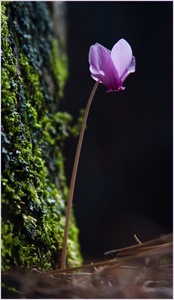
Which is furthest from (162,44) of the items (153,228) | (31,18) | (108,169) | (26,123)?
(26,123)

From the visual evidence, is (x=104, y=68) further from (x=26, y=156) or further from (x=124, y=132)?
(x=124, y=132)

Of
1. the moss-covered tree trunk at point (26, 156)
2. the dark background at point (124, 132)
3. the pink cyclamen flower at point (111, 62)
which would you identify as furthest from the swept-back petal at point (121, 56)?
the dark background at point (124, 132)

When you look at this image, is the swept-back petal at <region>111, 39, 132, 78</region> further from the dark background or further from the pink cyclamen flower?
the dark background

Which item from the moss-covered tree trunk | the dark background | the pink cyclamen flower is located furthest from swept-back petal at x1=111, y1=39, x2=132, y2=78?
the dark background

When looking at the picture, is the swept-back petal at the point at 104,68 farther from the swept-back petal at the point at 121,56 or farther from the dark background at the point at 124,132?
the dark background at the point at 124,132

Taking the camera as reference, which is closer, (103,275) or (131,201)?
(103,275)

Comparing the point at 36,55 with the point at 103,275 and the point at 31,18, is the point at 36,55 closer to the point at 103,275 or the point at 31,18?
the point at 31,18

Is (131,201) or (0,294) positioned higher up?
(131,201)
